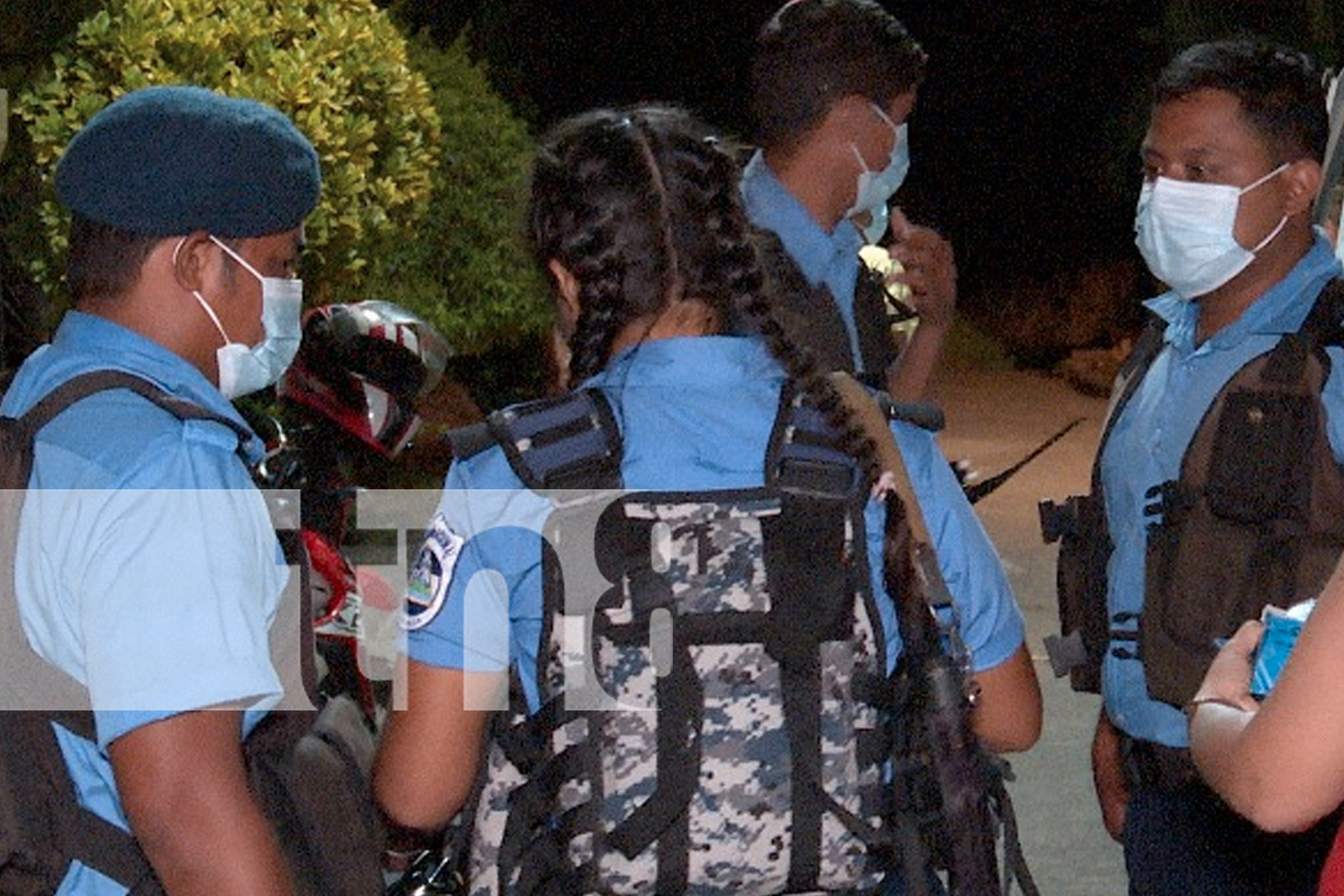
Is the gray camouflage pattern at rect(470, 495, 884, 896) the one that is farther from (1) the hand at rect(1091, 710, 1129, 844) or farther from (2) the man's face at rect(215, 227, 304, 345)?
(1) the hand at rect(1091, 710, 1129, 844)

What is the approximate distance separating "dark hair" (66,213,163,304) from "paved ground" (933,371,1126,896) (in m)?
2.02

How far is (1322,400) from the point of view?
3.33 metres

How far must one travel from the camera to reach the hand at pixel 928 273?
468 cm

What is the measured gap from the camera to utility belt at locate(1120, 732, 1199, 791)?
3439mm

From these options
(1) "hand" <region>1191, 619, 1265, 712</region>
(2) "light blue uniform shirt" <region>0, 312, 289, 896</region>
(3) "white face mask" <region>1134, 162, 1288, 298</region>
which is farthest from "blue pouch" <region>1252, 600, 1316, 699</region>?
(3) "white face mask" <region>1134, 162, 1288, 298</region>

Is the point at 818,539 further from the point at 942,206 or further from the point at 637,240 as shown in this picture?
the point at 942,206

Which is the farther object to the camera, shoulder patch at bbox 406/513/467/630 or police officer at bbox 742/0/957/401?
police officer at bbox 742/0/957/401

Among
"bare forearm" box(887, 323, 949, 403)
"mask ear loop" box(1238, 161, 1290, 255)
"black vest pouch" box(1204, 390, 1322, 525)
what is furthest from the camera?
"bare forearm" box(887, 323, 949, 403)

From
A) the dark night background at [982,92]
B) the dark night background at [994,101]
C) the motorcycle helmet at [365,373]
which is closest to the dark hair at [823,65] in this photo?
the motorcycle helmet at [365,373]

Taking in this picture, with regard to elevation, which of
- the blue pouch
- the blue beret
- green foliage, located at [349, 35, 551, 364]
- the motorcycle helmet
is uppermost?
the blue beret

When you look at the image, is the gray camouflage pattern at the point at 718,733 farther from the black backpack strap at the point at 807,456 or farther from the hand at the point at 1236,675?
the hand at the point at 1236,675

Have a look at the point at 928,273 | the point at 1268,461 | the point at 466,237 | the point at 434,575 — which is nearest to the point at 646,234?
the point at 434,575

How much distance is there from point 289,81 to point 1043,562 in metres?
4.18

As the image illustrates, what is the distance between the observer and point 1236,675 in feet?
7.44
